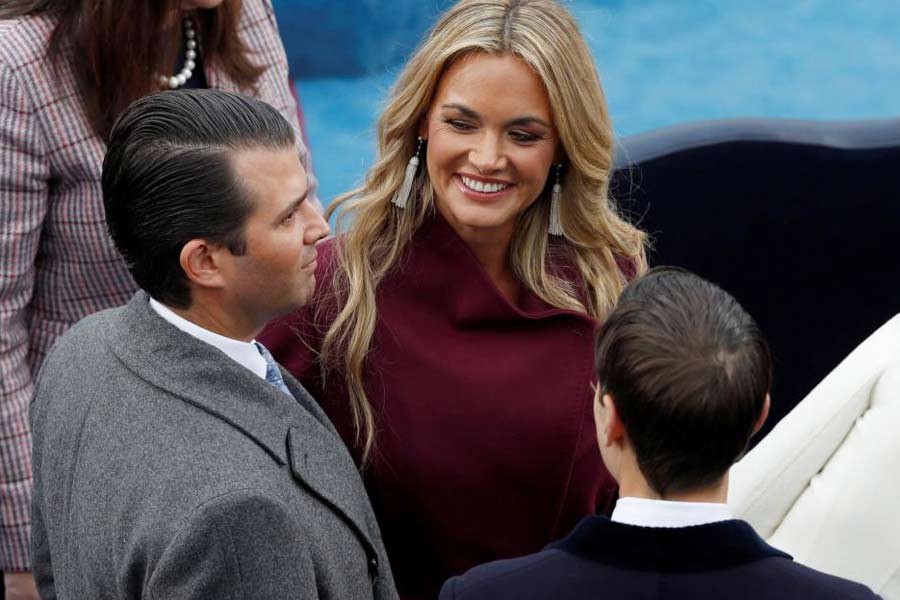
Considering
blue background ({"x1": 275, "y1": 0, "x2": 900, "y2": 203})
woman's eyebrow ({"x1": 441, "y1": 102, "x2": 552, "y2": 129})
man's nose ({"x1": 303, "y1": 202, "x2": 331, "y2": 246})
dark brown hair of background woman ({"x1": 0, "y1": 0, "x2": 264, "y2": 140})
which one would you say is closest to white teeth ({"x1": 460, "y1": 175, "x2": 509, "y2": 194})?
A: woman's eyebrow ({"x1": 441, "y1": 102, "x2": 552, "y2": 129})

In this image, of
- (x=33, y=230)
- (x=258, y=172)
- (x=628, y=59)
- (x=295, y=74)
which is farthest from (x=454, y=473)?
(x=628, y=59)

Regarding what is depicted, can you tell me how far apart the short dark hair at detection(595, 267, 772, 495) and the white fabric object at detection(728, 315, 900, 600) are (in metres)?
0.52

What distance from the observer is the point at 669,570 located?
141 cm

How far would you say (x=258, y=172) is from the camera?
171cm

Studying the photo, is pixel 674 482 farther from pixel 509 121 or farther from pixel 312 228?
pixel 509 121

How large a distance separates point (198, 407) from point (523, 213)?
0.89 metres

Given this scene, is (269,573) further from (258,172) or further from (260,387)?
(258,172)

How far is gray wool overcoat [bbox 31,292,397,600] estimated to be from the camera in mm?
1491

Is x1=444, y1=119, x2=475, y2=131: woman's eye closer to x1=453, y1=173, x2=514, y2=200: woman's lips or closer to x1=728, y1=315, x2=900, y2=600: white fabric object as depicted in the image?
x1=453, y1=173, x2=514, y2=200: woman's lips

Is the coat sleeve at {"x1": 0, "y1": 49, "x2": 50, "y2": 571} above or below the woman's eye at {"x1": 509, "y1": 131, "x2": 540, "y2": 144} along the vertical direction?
below

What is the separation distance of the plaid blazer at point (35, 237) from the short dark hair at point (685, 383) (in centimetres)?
118

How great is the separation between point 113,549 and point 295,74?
614 centimetres

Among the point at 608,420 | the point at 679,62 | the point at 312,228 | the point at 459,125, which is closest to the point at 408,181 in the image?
the point at 459,125

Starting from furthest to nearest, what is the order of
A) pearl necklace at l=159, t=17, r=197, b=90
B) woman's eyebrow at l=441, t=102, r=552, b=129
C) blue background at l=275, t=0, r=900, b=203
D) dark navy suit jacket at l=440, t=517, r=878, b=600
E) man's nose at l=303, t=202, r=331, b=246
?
1. blue background at l=275, t=0, r=900, b=203
2. pearl necklace at l=159, t=17, r=197, b=90
3. woman's eyebrow at l=441, t=102, r=552, b=129
4. man's nose at l=303, t=202, r=331, b=246
5. dark navy suit jacket at l=440, t=517, r=878, b=600
